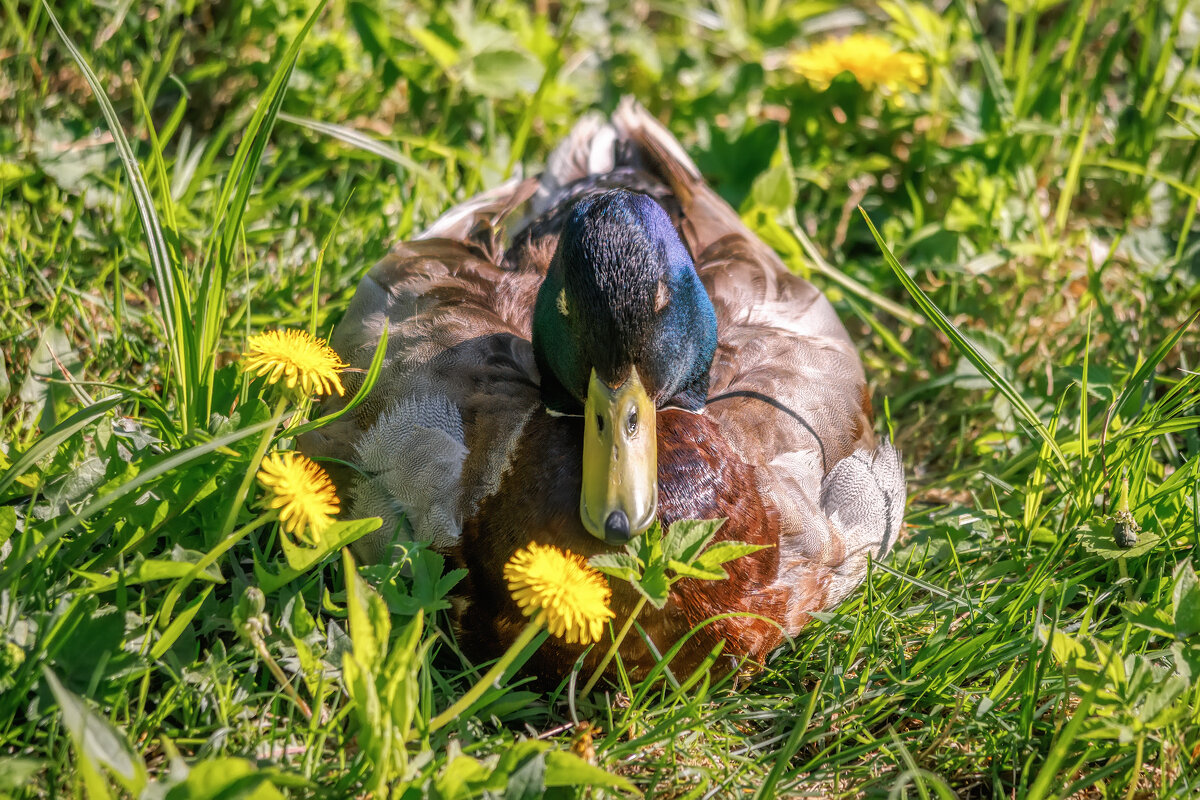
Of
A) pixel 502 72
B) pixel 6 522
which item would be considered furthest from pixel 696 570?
pixel 502 72

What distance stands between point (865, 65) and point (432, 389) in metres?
2.38

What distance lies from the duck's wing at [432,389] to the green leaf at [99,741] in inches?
33.1

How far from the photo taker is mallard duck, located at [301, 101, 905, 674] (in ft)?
7.72

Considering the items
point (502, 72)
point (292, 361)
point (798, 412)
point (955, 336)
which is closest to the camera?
point (292, 361)

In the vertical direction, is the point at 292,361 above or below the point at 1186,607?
above

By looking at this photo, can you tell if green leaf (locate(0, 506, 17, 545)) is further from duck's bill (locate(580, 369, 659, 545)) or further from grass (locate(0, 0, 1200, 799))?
duck's bill (locate(580, 369, 659, 545))

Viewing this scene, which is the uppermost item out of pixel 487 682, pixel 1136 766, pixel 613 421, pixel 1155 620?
pixel 613 421

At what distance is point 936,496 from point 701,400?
41.4 inches

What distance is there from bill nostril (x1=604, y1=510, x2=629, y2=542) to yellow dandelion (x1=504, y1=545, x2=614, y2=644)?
20cm

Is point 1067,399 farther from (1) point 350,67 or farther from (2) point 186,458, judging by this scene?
(1) point 350,67

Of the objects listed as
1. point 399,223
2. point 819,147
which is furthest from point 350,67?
point 819,147

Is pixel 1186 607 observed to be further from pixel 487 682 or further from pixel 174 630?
pixel 174 630

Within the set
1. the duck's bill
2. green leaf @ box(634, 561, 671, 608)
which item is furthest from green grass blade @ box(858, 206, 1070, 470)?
green leaf @ box(634, 561, 671, 608)

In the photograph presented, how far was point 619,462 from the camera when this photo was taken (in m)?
2.29
